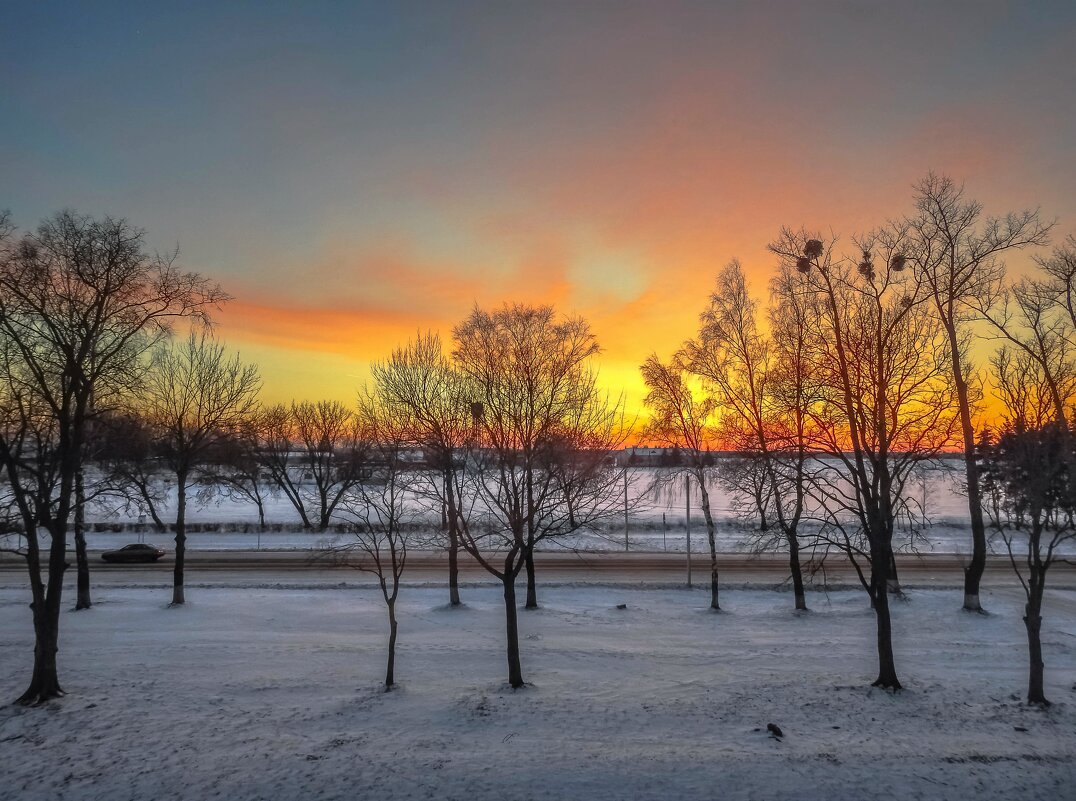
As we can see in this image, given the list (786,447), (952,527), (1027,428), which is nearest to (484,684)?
(786,447)

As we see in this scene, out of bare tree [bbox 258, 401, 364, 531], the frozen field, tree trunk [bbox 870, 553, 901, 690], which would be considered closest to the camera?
tree trunk [bbox 870, 553, 901, 690]

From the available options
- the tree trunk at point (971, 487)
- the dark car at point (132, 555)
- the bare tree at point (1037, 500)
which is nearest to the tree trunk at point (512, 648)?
the bare tree at point (1037, 500)

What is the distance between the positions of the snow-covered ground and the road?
20.1 feet

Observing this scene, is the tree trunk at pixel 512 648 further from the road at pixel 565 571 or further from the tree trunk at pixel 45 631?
the road at pixel 565 571

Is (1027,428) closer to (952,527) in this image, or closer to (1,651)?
(1,651)

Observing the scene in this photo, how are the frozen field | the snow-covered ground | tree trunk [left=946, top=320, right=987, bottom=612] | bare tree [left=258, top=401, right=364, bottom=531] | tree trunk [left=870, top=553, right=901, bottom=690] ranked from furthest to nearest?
bare tree [left=258, top=401, right=364, bottom=531] < the frozen field < tree trunk [left=946, top=320, right=987, bottom=612] < tree trunk [left=870, top=553, right=901, bottom=690] < the snow-covered ground

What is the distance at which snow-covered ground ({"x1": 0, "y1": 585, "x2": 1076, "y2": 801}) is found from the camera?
8898 mm

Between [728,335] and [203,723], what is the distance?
18.4 metres

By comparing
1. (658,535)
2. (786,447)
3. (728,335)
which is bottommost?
(658,535)

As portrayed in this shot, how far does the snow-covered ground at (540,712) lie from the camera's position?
8.90 metres

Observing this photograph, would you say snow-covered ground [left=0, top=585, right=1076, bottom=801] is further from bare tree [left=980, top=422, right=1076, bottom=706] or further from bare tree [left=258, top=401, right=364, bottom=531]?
bare tree [left=258, top=401, right=364, bottom=531]

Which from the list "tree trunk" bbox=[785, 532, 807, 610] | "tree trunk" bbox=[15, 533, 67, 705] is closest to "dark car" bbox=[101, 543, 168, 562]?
"tree trunk" bbox=[15, 533, 67, 705]

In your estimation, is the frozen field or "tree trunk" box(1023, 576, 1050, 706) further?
the frozen field

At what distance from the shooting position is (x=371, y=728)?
10719 mm
